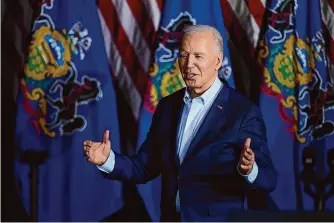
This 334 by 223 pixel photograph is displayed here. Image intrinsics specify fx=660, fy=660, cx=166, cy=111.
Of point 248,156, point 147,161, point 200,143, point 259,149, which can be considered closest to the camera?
point 248,156

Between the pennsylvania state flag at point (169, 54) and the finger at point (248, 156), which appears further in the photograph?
the pennsylvania state flag at point (169, 54)

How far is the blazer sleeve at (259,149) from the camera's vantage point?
207cm

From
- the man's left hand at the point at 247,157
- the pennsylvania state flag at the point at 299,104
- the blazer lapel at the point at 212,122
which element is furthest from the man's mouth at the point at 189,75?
the pennsylvania state flag at the point at 299,104

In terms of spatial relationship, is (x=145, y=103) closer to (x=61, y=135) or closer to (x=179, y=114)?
(x=61, y=135)

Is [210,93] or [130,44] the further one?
[130,44]

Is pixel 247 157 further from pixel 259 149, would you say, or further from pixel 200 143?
pixel 200 143

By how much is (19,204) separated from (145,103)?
764 millimetres

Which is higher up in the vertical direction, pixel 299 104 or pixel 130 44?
pixel 130 44

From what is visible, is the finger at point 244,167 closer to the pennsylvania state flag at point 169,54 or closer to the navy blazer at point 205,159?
the navy blazer at point 205,159

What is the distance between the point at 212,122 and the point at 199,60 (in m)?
0.22

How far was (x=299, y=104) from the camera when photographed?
10.1ft

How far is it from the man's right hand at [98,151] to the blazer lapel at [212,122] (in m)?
0.31

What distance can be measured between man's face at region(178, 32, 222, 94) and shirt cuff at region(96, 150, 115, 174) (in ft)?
1.25

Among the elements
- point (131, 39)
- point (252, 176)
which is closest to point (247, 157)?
point (252, 176)
